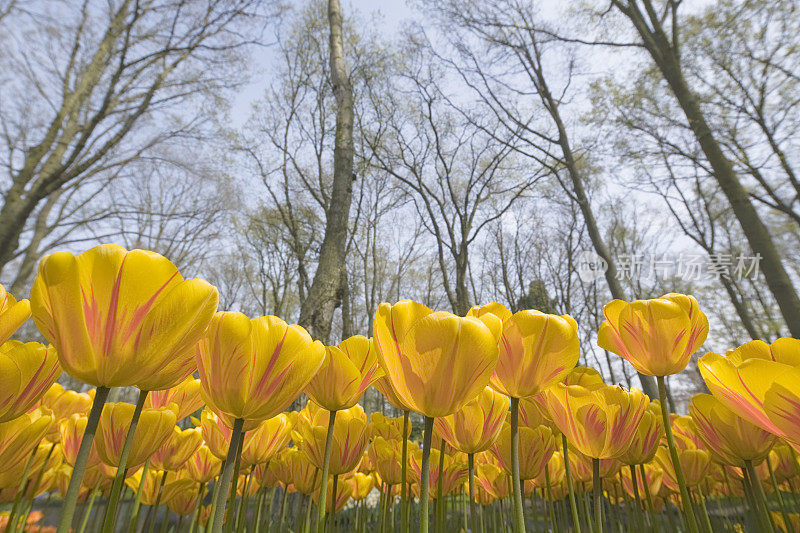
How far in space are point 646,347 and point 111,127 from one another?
9301mm

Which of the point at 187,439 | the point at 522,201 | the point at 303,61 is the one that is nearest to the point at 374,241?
the point at 522,201

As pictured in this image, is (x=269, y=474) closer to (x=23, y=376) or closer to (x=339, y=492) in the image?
(x=339, y=492)

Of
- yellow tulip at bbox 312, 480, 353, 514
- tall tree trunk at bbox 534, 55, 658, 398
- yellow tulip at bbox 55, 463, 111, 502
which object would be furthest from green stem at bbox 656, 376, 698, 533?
tall tree trunk at bbox 534, 55, 658, 398

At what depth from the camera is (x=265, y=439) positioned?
3.13 ft

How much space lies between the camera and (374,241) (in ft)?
55.9

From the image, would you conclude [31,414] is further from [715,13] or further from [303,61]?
[303,61]

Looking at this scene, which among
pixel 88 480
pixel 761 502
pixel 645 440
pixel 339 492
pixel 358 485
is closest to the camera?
pixel 761 502

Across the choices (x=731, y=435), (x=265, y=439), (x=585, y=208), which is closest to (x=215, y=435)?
(x=265, y=439)

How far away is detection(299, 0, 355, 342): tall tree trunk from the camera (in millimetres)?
5043

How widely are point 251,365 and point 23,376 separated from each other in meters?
0.33

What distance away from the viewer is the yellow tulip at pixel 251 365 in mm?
549

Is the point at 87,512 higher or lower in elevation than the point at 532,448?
lower

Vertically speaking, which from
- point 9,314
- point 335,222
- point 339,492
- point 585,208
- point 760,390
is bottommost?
point 339,492

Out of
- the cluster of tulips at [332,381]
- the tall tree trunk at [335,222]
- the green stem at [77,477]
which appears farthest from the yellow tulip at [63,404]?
the tall tree trunk at [335,222]
